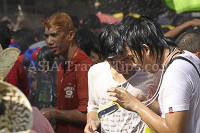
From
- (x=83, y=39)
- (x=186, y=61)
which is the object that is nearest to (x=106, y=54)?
(x=186, y=61)

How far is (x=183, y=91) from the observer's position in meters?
1.47

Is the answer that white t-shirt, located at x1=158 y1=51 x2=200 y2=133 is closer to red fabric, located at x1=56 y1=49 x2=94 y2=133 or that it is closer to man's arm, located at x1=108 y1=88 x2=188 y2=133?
man's arm, located at x1=108 y1=88 x2=188 y2=133

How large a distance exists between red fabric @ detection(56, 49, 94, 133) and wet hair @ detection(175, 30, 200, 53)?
1.01 metres

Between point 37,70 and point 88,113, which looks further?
point 37,70

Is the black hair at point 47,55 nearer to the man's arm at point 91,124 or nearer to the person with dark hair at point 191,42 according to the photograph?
the man's arm at point 91,124

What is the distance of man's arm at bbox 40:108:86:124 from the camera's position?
8.21 ft

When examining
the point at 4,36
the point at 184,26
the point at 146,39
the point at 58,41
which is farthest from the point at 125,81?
the point at 184,26

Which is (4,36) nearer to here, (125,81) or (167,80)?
(125,81)

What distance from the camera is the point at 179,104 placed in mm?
1473

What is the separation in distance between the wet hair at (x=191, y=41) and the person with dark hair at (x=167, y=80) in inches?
42.4

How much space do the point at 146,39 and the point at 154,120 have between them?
50 cm

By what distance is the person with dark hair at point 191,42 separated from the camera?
106 inches

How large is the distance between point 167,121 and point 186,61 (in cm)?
37

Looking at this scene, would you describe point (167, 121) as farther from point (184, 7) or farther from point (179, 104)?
point (184, 7)
